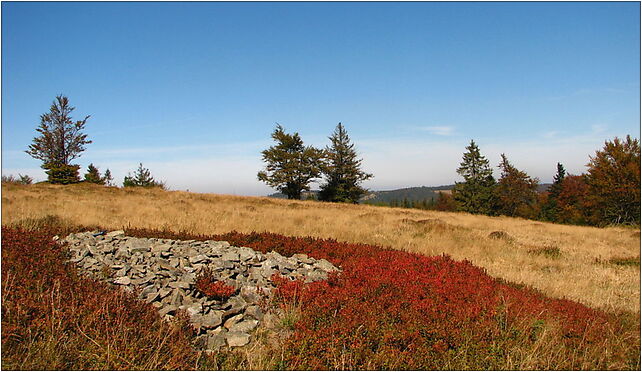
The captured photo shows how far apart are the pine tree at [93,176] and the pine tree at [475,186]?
46233 mm

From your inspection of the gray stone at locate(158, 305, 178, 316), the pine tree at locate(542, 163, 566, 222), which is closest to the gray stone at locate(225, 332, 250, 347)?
the gray stone at locate(158, 305, 178, 316)

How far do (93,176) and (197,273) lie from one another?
4126 cm

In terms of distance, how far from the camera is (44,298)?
4055 millimetres

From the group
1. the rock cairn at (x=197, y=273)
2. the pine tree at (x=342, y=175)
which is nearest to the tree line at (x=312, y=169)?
the pine tree at (x=342, y=175)

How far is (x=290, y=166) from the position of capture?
140 ft

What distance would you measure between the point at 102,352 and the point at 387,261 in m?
5.31

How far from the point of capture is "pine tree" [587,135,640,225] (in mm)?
35562

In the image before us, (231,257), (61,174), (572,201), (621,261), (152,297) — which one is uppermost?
(61,174)

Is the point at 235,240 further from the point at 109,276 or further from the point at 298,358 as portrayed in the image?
the point at 298,358

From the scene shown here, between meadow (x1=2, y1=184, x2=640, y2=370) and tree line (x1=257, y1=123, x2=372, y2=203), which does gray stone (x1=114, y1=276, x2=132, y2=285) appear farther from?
tree line (x1=257, y1=123, x2=372, y2=203)

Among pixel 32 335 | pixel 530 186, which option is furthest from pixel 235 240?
pixel 530 186

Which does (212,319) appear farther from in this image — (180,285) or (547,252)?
(547,252)

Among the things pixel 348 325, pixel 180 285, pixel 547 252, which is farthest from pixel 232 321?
pixel 547 252

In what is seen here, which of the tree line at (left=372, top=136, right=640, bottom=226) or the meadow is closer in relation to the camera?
the meadow
